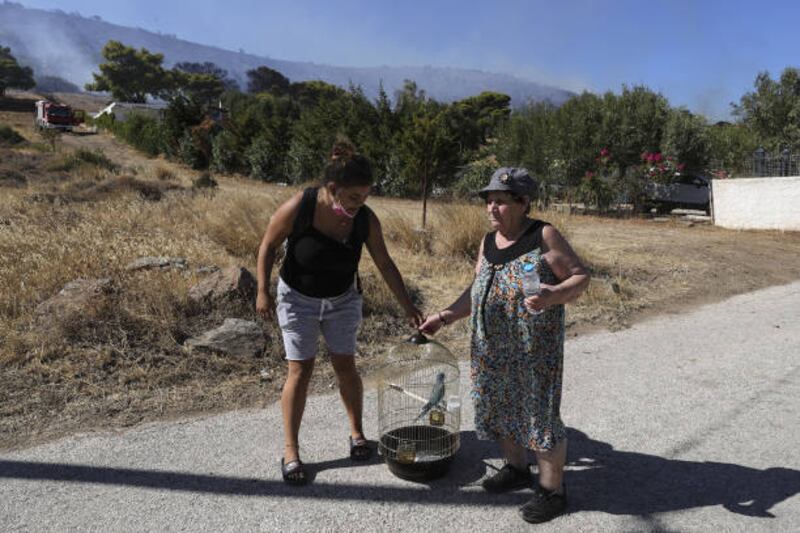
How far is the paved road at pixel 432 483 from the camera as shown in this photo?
294cm

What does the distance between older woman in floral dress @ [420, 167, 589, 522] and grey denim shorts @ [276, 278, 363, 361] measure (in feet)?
2.45

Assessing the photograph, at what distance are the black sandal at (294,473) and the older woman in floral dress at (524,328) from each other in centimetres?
105

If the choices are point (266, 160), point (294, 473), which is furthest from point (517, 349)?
point (266, 160)

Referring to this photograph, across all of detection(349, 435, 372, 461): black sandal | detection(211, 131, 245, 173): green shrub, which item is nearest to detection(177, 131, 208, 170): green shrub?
detection(211, 131, 245, 173): green shrub

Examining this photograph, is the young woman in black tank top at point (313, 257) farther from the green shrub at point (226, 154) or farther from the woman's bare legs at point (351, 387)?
the green shrub at point (226, 154)

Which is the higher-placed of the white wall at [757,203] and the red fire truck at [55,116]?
the red fire truck at [55,116]

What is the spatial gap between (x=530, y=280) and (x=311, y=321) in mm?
1267

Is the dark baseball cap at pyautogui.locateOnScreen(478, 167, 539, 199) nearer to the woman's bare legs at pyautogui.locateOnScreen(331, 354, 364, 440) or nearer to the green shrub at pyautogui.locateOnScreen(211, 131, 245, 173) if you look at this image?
the woman's bare legs at pyautogui.locateOnScreen(331, 354, 364, 440)

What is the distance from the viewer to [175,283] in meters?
5.77

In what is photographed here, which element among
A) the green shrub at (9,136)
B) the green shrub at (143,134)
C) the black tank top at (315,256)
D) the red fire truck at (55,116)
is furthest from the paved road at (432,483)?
the red fire truck at (55,116)

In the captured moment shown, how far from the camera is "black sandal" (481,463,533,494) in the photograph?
3.21 m

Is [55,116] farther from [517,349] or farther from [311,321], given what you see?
[517,349]

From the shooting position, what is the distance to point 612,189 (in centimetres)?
1759

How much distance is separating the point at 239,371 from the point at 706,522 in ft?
11.2
